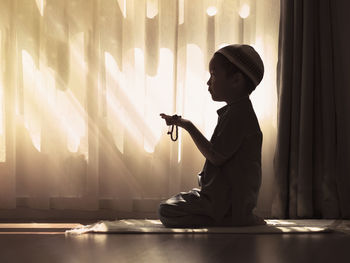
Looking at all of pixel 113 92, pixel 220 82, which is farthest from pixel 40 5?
pixel 220 82

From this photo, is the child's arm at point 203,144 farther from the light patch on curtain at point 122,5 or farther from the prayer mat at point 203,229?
the light patch on curtain at point 122,5

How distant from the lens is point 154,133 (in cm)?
280

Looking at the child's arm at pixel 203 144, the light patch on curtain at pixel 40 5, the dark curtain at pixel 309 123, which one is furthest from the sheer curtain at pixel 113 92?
the child's arm at pixel 203 144

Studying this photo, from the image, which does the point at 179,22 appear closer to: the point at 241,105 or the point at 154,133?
the point at 154,133

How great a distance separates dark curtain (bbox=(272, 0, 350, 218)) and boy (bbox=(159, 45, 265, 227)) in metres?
0.56

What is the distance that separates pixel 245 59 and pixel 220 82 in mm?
131

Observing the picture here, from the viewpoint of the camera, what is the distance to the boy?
207cm

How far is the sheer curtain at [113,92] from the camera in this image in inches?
109

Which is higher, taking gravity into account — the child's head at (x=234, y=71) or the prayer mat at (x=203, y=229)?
the child's head at (x=234, y=71)

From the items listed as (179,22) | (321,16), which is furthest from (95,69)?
(321,16)

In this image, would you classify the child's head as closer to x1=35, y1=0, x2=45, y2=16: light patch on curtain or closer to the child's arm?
the child's arm

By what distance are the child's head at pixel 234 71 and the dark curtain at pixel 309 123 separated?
1.87ft

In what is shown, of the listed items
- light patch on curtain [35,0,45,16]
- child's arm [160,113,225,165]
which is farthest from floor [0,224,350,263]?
light patch on curtain [35,0,45,16]

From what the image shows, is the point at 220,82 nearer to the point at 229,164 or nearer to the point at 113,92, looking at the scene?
the point at 229,164
